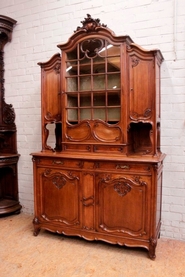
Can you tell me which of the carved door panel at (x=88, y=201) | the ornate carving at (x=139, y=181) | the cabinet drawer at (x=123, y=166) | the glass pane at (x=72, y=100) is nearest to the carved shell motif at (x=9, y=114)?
the glass pane at (x=72, y=100)

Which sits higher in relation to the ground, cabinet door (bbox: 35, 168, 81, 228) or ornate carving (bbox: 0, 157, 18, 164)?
ornate carving (bbox: 0, 157, 18, 164)

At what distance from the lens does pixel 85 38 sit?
244cm

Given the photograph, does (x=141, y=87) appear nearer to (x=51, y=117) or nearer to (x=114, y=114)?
(x=114, y=114)

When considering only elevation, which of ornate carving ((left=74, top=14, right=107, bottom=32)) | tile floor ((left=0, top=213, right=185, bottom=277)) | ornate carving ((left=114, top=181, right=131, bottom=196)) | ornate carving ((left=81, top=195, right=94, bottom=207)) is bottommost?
tile floor ((left=0, top=213, right=185, bottom=277))

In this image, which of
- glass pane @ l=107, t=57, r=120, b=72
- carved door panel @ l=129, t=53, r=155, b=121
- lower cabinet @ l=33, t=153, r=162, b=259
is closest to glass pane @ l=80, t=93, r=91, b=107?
glass pane @ l=107, t=57, r=120, b=72

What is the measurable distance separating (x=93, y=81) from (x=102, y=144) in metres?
0.66

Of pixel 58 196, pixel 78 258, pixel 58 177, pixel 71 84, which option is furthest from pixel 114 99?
pixel 78 258

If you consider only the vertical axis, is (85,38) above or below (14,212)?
above

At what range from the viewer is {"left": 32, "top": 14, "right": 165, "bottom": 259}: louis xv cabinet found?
2270 millimetres

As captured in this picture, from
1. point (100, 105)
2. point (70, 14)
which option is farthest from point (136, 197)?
point (70, 14)

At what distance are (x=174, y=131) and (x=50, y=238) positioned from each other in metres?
1.76

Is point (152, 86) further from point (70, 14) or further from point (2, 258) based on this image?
point (2, 258)

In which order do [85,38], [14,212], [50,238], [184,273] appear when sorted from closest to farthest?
[184,273] < [85,38] < [50,238] < [14,212]

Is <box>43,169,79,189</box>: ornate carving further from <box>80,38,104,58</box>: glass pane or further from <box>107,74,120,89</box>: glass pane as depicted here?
<box>80,38,104,58</box>: glass pane
